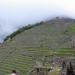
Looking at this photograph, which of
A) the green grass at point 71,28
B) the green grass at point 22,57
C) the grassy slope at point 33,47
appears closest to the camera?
the green grass at point 22,57

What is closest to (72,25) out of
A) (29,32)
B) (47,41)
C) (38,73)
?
(29,32)

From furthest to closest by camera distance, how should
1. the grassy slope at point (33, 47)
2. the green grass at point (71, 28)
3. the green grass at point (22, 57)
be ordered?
the green grass at point (71, 28) → the grassy slope at point (33, 47) → the green grass at point (22, 57)

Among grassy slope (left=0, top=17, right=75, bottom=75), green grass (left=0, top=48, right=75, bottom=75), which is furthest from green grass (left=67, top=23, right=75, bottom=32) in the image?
green grass (left=0, top=48, right=75, bottom=75)

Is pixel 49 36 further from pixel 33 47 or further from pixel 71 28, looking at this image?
pixel 33 47

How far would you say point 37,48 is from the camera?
158ft

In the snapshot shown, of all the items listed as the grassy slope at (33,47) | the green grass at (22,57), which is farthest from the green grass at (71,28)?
the green grass at (22,57)

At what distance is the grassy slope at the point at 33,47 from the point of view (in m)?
40.0

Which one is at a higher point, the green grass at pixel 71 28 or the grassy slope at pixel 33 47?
the green grass at pixel 71 28

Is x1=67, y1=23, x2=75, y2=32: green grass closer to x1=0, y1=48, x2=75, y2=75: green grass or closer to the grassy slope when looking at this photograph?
the grassy slope

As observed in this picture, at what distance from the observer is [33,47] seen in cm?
4894

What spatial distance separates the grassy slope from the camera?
40025 mm

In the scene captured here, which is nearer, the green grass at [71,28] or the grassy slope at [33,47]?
the grassy slope at [33,47]

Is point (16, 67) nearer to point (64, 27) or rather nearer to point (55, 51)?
point (55, 51)

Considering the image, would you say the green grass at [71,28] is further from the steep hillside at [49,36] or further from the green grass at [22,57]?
the green grass at [22,57]
